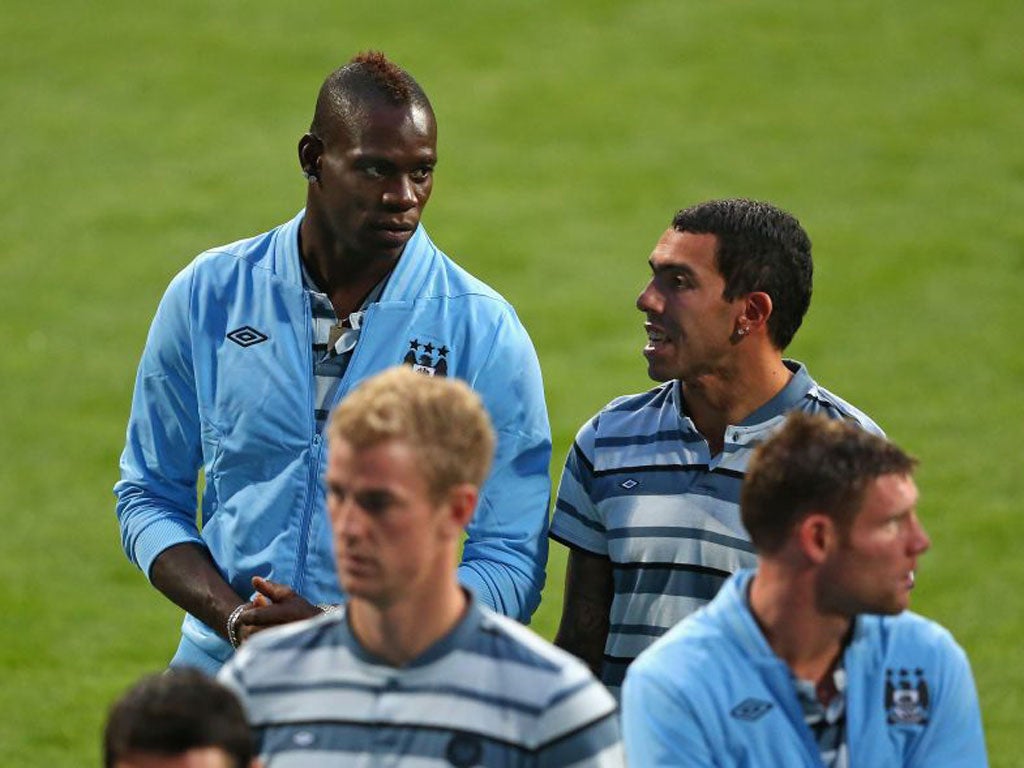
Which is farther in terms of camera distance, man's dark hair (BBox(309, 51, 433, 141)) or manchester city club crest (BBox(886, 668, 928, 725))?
man's dark hair (BBox(309, 51, 433, 141))

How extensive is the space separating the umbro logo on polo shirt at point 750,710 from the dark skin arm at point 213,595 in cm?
109

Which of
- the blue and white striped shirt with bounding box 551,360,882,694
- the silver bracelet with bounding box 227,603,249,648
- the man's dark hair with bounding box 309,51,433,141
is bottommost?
the silver bracelet with bounding box 227,603,249,648

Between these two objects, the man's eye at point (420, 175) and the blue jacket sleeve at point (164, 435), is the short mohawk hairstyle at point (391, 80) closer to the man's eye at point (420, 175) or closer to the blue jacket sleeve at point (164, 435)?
the man's eye at point (420, 175)

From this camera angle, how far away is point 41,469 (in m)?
11.8

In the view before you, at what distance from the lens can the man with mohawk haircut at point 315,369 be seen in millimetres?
4762

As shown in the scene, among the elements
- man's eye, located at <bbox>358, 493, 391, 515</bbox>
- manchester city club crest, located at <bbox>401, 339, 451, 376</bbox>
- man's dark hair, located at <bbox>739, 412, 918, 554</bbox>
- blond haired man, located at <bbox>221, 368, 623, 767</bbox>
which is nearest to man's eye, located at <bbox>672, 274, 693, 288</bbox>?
manchester city club crest, located at <bbox>401, 339, 451, 376</bbox>

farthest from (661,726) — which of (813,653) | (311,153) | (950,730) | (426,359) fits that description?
(311,153)

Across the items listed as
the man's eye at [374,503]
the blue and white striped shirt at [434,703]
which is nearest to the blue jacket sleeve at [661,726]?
the blue and white striped shirt at [434,703]

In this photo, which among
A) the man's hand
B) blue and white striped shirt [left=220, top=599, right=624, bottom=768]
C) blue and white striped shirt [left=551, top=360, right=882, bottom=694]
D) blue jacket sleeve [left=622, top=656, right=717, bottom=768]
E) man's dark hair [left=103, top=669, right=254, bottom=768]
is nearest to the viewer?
man's dark hair [left=103, top=669, right=254, bottom=768]

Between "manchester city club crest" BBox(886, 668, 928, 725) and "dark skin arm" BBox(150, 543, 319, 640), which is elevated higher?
"dark skin arm" BBox(150, 543, 319, 640)

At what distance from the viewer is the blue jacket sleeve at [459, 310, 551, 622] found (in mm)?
4734

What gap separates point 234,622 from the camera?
4602 mm

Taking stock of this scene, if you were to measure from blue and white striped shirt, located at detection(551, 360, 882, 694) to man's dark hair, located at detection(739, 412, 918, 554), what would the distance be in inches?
30.1

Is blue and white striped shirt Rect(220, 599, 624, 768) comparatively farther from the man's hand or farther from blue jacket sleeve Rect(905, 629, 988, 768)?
the man's hand
